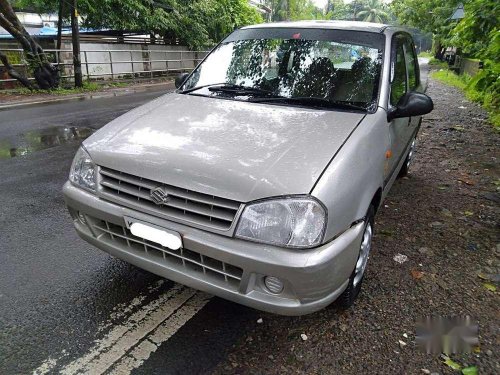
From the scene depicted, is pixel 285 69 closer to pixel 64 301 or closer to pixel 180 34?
pixel 64 301

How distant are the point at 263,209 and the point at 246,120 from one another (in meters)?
0.84

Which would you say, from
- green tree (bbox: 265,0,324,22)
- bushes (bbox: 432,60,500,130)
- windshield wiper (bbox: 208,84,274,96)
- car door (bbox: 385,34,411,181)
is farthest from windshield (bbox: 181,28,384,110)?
green tree (bbox: 265,0,324,22)

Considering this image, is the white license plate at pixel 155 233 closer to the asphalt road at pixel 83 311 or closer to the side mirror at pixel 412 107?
the asphalt road at pixel 83 311

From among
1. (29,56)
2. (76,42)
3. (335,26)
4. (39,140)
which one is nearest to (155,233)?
(335,26)

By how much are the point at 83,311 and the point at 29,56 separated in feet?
39.9

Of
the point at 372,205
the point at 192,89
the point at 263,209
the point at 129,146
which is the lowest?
the point at 372,205

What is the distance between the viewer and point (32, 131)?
721 cm

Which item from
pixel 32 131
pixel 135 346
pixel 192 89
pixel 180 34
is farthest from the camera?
pixel 180 34

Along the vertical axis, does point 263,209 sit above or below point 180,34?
below

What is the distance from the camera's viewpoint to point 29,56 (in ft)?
39.3

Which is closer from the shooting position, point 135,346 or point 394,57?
point 135,346

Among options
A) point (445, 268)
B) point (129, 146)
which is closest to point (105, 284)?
point (129, 146)

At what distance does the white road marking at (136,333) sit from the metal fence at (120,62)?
1244 centimetres

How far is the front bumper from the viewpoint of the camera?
6.05 ft
